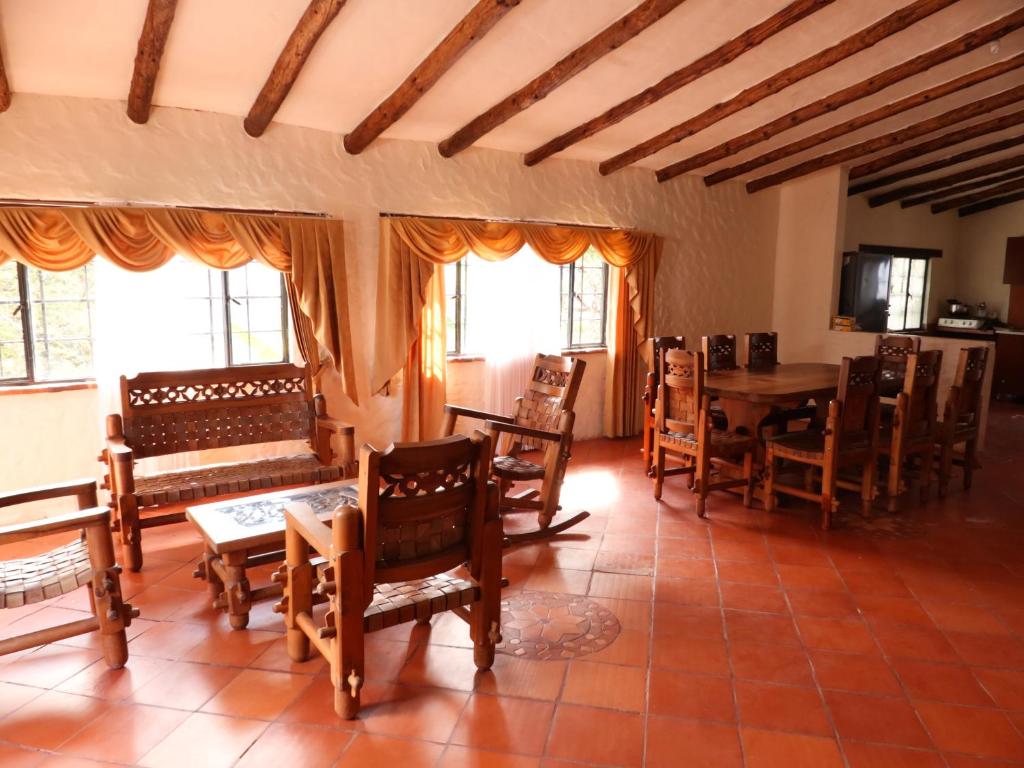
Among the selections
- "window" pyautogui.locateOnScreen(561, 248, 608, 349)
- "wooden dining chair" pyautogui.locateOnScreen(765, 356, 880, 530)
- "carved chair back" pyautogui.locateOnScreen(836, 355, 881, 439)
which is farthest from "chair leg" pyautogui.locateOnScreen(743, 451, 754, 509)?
"window" pyautogui.locateOnScreen(561, 248, 608, 349)

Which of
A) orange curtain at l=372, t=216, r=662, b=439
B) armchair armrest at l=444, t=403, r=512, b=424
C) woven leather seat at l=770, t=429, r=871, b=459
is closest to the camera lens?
armchair armrest at l=444, t=403, r=512, b=424

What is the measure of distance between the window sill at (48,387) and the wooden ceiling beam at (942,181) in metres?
8.64

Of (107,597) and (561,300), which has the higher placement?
(561,300)

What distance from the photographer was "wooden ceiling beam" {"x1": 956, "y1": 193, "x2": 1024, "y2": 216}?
30.1 feet

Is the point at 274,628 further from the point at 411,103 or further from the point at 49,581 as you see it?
the point at 411,103

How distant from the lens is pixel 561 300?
21.3 ft

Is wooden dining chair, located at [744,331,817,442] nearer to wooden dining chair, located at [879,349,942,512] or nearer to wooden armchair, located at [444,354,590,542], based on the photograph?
wooden dining chair, located at [879,349,942,512]

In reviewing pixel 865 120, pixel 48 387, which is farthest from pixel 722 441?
pixel 48 387

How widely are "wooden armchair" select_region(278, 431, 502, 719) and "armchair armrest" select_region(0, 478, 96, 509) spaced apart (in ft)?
3.24

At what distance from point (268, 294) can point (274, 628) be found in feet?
8.96

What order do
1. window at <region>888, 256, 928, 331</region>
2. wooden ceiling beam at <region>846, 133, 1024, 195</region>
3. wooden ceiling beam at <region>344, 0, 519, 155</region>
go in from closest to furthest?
wooden ceiling beam at <region>344, 0, 519, 155</region>
wooden ceiling beam at <region>846, 133, 1024, 195</region>
window at <region>888, 256, 928, 331</region>

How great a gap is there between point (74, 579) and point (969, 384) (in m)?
5.25

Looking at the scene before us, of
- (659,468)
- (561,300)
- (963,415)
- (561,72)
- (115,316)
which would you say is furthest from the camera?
(561,300)

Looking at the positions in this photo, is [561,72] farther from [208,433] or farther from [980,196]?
[980,196]
